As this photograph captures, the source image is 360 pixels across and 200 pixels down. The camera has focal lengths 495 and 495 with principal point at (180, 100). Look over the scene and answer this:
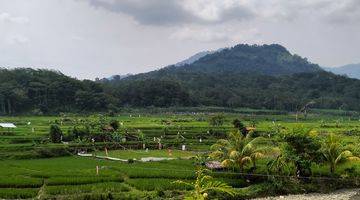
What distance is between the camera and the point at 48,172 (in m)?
32.3

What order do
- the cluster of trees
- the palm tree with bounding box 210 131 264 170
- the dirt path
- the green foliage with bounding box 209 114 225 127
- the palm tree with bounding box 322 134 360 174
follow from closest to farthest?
the dirt path < the cluster of trees < the palm tree with bounding box 210 131 264 170 < the palm tree with bounding box 322 134 360 174 < the green foliage with bounding box 209 114 225 127

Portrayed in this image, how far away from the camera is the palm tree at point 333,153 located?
3356cm

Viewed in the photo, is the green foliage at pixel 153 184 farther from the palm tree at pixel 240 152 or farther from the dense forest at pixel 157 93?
the dense forest at pixel 157 93

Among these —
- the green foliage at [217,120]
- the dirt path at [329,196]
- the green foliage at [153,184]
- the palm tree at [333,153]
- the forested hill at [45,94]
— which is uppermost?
the forested hill at [45,94]

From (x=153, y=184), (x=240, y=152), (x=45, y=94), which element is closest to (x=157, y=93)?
(x=45, y=94)

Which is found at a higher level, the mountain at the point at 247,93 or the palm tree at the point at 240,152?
the mountain at the point at 247,93

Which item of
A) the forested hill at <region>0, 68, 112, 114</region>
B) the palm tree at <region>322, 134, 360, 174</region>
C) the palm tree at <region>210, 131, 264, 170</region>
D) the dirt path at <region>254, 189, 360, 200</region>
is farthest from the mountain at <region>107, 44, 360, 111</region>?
the dirt path at <region>254, 189, 360, 200</region>

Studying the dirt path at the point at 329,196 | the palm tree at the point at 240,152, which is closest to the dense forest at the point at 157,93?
the palm tree at the point at 240,152

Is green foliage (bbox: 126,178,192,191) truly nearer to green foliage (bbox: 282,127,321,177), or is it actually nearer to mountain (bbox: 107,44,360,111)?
green foliage (bbox: 282,127,321,177)

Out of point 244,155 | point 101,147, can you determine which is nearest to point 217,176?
point 244,155

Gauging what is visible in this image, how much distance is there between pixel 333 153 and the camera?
34.1m

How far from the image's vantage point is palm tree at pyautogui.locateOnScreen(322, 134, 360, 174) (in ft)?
110

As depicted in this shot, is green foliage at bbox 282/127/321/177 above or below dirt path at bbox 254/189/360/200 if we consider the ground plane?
above

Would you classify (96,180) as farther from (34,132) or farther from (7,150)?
(34,132)
